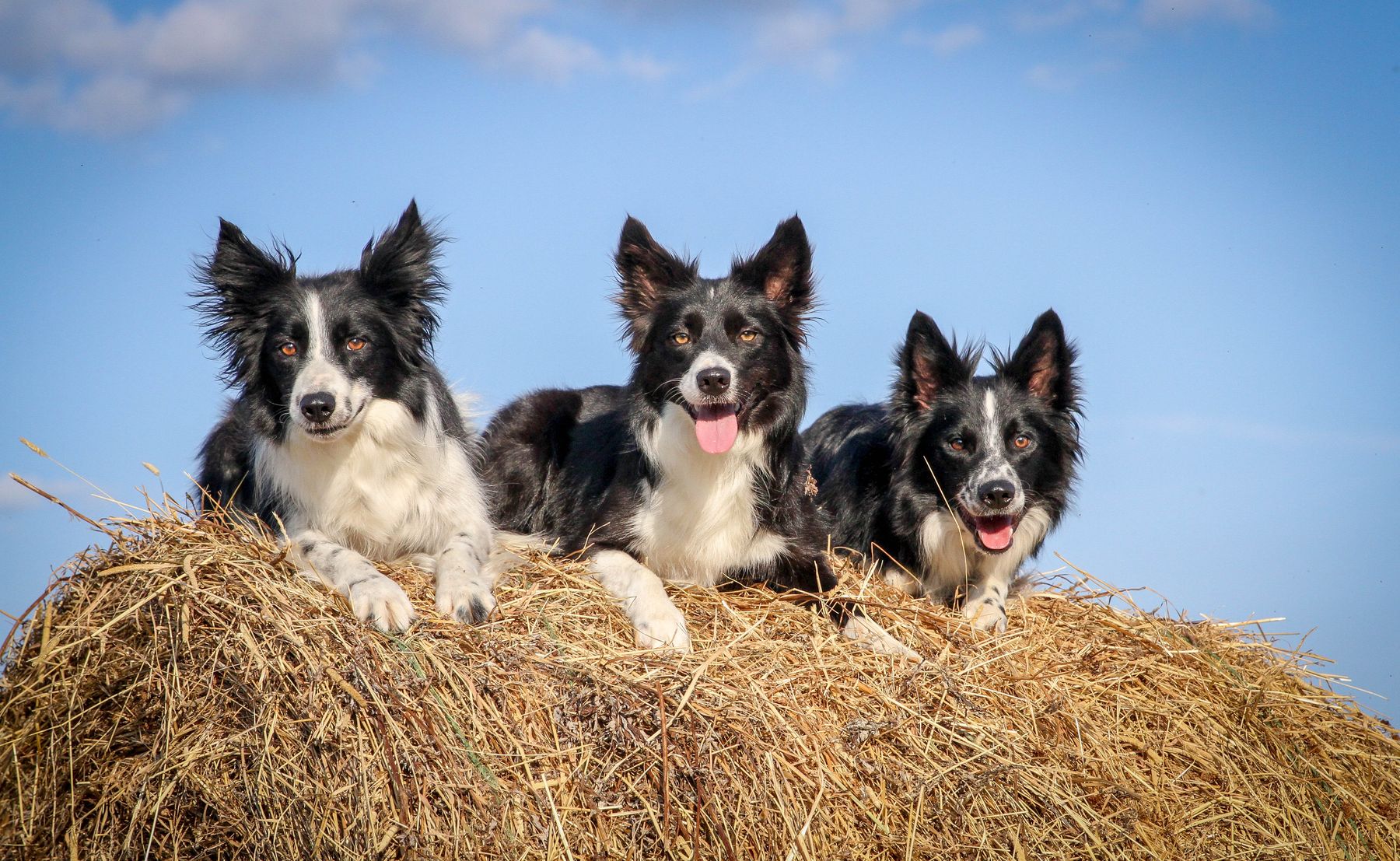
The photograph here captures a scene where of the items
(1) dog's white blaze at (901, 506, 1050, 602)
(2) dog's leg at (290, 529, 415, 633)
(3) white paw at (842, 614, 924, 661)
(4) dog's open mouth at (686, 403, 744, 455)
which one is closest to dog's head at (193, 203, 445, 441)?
(2) dog's leg at (290, 529, 415, 633)

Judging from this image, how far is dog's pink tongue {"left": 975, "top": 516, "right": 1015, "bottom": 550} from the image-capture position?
552 cm

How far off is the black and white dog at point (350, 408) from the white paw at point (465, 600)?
0.05 ft

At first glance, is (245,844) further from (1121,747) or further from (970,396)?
(970,396)

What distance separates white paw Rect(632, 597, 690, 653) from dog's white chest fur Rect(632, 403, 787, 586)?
0.62 metres

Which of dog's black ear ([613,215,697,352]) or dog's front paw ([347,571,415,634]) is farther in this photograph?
dog's black ear ([613,215,697,352])

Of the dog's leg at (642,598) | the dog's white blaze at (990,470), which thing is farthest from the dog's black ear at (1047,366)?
the dog's leg at (642,598)

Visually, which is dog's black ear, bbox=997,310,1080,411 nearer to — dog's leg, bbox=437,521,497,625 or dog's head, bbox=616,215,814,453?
dog's head, bbox=616,215,814,453

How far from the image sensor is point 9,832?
3564 mm

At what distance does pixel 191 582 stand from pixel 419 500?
128 cm

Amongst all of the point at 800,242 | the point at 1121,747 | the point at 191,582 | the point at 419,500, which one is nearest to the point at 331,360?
the point at 419,500

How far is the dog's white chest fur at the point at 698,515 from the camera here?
4953mm

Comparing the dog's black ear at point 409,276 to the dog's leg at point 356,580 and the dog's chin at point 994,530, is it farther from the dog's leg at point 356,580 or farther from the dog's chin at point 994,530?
the dog's chin at point 994,530

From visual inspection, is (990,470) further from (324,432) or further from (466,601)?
(324,432)

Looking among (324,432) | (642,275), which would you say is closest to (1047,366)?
(642,275)
